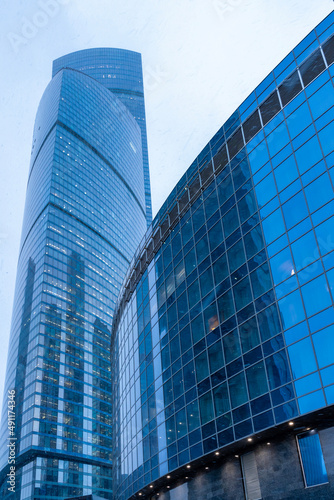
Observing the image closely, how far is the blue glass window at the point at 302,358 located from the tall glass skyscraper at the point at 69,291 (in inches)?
3721

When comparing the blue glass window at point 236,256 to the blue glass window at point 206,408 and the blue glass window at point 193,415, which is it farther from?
the blue glass window at point 193,415

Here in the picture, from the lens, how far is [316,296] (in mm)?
26453

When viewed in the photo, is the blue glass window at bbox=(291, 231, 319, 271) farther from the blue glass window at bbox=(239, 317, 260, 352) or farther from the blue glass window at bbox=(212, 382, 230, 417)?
the blue glass window at bbox=(212, 382, 230, 417)

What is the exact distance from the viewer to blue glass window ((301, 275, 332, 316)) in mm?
25922

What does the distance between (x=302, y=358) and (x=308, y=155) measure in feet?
38.3

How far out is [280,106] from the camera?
33812 millimetres

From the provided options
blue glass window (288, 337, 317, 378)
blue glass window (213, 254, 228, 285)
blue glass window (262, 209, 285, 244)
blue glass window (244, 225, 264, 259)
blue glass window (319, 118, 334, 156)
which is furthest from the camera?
blue glass window (213, 254, 228, 285)

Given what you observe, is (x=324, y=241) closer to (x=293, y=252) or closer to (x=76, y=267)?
(x=293, y=252)

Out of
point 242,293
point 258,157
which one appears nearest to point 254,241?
point 242,293

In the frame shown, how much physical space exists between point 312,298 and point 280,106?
1393 centimetres

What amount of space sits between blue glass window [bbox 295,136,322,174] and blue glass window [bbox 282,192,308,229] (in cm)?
169

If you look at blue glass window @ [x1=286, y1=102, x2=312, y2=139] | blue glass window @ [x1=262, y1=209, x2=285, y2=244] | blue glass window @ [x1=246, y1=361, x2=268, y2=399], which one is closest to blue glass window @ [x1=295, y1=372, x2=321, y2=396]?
blue glass window @ [x1=246, y1=361, x2=268, y2=399]

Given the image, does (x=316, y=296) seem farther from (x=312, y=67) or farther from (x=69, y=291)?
(x=69, y=291)

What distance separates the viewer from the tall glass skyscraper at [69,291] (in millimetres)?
113688
